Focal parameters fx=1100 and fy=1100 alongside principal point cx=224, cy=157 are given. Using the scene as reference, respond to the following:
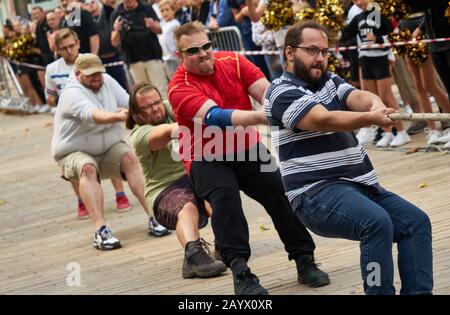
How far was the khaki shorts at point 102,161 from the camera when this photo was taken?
10070 mm

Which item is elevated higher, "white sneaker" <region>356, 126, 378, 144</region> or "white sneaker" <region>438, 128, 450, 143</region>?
A: "white sneaker" <region>438, 128, 450, 143</region>

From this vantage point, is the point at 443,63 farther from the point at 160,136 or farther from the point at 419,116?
the point at 419,116

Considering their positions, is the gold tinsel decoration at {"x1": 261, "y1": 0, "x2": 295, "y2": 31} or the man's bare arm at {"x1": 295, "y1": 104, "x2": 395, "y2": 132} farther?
the gold tinsel decoration at {"x1": 261, "y1": 0, "x2": 295, "y2": 31}

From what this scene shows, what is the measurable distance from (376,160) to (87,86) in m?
3.35

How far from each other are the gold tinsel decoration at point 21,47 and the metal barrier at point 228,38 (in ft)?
22.1

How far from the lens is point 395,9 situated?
11.2 meters

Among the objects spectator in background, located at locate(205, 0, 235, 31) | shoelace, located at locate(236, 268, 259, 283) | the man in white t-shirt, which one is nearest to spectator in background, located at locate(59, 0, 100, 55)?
spectator in background, located at locate(205, 0, 235, 31)

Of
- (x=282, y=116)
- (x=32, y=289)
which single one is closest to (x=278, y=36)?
(x=32, y=289)

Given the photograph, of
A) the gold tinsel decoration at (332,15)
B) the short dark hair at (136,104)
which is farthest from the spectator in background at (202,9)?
the short dark hair at (136,104)

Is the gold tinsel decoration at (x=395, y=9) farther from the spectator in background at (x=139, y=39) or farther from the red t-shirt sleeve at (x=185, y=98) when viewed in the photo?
the spectator in background at (x=139, y=39)

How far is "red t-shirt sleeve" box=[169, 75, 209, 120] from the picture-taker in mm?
7211

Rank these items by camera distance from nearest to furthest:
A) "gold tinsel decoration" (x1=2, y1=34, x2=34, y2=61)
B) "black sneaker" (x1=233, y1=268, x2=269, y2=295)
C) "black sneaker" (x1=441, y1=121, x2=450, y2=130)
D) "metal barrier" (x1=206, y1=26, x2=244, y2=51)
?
"black sneaker" (x1=233, y1=268, x2=269, y2=295) → "black sneaker" (x1=441, y1=121, x2=450, y2=130) → "metal barrier" (x1=206, y1=26, x2=244, y2=51) → "gold tinsel decoration" (x1=2, y1=34, x2=34, y2=61)

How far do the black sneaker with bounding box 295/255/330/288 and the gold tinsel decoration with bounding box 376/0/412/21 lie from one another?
456cm

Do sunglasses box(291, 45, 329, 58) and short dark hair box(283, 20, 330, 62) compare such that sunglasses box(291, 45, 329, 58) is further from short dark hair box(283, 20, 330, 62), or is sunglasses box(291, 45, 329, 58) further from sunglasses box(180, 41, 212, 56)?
sunglasses box(180, 41, 212, 56)
